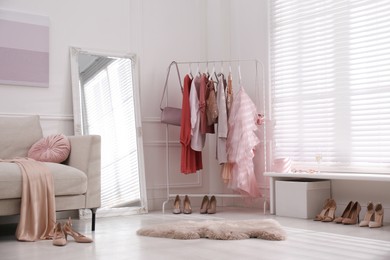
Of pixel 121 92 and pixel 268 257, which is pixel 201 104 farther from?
pixel 268 257

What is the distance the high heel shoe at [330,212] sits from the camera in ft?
13.3

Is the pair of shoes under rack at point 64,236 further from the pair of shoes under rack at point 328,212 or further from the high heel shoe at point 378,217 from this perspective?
the high heel shoe at point 378,217

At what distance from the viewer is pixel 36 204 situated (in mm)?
3297

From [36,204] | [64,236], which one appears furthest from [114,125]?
[64,236]

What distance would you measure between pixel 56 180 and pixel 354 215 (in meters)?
2.25

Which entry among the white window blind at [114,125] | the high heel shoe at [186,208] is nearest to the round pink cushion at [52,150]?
the white window blind at [114,125]

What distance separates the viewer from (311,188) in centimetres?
427

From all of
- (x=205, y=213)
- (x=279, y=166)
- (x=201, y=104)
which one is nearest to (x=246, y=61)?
(x=201, y=104)

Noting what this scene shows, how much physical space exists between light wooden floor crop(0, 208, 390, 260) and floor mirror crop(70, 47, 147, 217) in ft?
3.13

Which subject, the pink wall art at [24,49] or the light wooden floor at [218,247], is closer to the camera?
the light wooden floor at [218,247]

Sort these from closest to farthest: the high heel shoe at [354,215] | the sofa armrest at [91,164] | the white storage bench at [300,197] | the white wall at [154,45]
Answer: the sofa armrest at [91,164] < the high heel shoe at [354,215] < the white storage bench at [300,197] < the white wall at [154,45]

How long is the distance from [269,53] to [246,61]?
0.32 meters

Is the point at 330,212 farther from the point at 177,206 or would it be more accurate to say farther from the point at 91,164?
the point at 91,164

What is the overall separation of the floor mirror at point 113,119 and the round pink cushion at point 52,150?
67 cm
